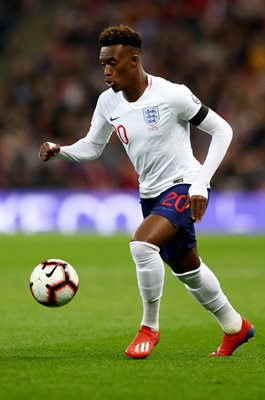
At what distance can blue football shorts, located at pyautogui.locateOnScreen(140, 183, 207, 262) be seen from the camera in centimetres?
606

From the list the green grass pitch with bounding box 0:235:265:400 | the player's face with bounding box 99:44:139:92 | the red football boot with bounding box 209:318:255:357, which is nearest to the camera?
the green grass pitch with bounding box 0:235:265:400

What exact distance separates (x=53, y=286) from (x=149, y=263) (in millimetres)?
680

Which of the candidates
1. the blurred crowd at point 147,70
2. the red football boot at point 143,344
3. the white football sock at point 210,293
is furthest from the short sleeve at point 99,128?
the blurred crowd at point 147,70

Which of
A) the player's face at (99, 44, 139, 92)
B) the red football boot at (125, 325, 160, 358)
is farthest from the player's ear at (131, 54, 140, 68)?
the red football boot at (125, 325, 160, 358)

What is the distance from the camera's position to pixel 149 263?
19.6 feet

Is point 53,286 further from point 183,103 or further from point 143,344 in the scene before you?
point 183,103

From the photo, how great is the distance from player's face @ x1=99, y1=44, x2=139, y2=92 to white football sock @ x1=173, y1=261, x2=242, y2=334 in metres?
1.24

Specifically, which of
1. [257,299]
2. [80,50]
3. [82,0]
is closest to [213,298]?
[257,299]

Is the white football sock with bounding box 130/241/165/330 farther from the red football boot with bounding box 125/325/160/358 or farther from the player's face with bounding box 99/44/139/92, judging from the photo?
the player's face with bounding box 99/44/139/92

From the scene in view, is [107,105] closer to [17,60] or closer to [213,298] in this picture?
[213,298]

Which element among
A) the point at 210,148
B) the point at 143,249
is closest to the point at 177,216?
the point at 143,249

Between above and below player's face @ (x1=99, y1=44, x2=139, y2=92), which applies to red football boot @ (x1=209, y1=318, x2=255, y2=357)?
below

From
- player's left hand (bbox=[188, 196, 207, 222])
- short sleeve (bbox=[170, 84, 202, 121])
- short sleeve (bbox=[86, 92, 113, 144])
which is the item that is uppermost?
short sleeve (bbox=[170, 84, 202, 121])

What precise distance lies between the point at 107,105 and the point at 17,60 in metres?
17.6
